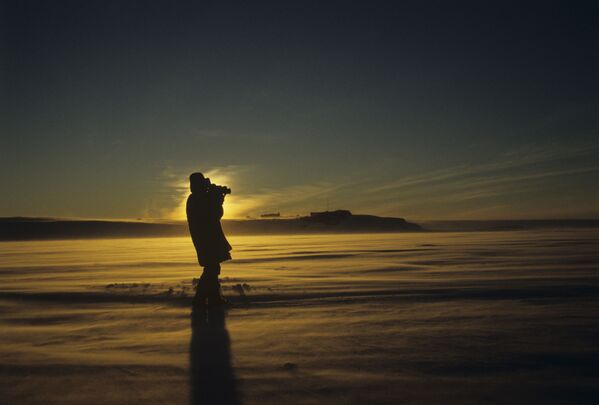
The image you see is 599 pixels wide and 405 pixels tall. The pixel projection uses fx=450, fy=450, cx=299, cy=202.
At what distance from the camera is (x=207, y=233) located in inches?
272

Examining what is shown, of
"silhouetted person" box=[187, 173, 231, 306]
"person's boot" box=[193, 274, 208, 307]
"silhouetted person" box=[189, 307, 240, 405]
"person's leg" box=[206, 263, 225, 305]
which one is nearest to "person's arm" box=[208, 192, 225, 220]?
"silhouetted person" box=[187, 173, 231, 306]

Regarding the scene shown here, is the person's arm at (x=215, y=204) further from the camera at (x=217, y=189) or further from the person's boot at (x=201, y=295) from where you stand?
the person's boot at (x=201, y=295)

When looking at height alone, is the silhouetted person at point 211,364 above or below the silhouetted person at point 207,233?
below

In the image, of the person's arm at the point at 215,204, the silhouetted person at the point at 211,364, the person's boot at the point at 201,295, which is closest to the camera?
the silhouetted person at the point at 211,364

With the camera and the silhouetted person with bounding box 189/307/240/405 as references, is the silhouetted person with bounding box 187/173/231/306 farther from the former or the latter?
the silhouetted person with bounding box 189/307/240/405

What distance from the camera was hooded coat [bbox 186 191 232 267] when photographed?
688cm

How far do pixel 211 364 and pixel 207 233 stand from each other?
A: 3.13 m

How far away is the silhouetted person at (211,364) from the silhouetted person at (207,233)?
2.64 ft

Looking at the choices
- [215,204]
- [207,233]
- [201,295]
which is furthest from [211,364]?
[215,204]

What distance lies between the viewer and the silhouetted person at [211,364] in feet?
10.7

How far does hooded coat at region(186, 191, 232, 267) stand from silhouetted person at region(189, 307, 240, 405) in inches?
45.1

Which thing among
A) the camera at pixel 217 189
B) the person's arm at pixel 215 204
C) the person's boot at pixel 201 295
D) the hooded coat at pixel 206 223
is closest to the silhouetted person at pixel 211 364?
the person's boot at pixel 201 295

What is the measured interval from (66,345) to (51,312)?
220 cm

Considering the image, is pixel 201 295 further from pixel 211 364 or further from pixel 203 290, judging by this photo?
pixel 211 364
